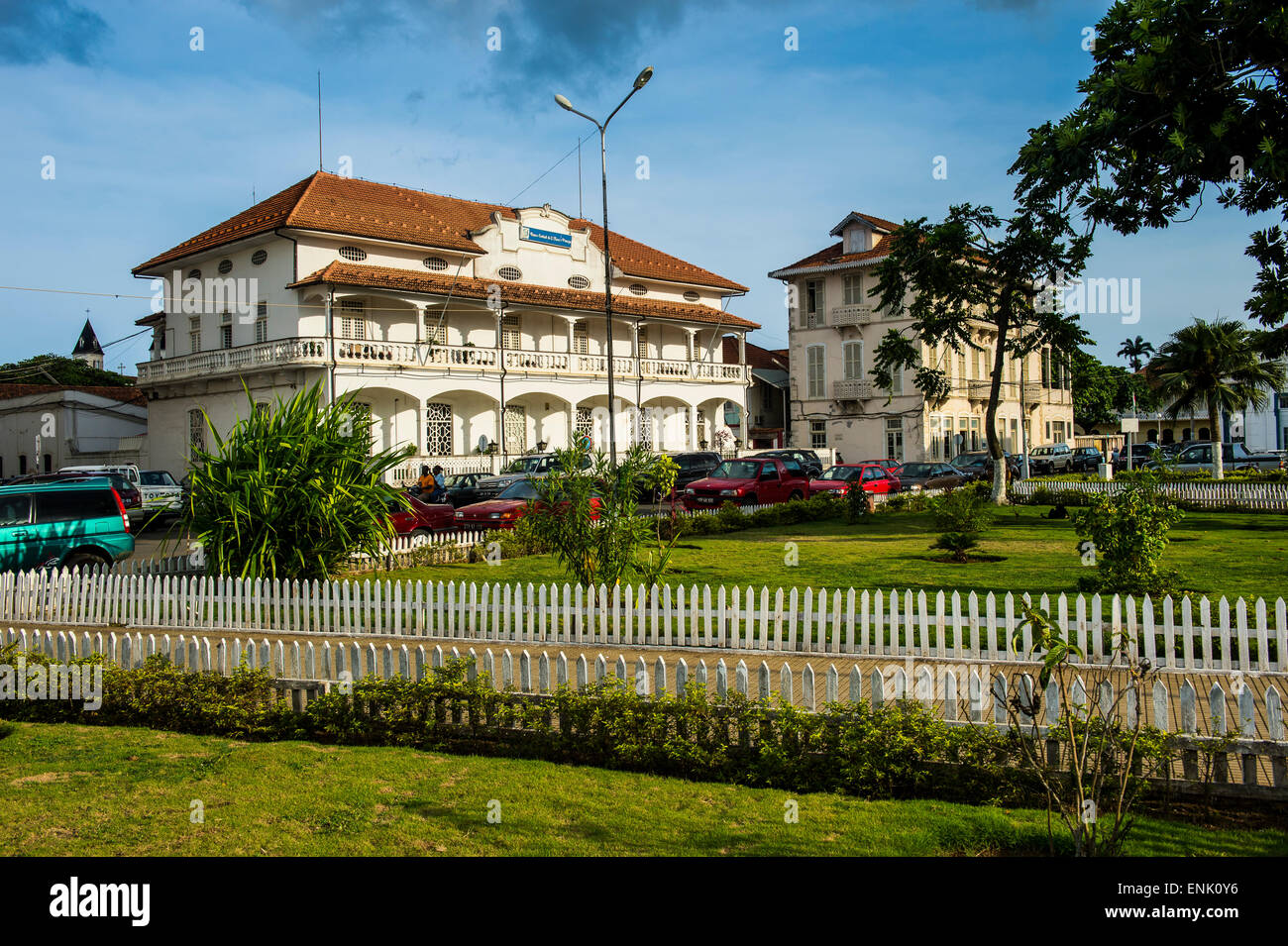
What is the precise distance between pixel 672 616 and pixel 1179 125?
28.7ft

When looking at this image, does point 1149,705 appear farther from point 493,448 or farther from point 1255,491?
point 493,448

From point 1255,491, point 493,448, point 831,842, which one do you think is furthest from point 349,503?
point 493,448

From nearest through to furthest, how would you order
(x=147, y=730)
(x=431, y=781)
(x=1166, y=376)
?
(x=431, y=781) → (x=147, y=730) → (x=1166, y=376)

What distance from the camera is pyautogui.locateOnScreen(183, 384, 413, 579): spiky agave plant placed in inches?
500

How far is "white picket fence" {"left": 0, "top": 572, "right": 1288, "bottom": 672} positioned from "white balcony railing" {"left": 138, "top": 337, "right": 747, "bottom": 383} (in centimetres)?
2176

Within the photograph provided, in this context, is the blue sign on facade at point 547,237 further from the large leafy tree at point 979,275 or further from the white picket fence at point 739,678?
the white picket fence at point 739,678

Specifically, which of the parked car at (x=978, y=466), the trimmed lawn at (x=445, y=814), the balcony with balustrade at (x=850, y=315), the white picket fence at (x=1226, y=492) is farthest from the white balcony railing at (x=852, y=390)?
the trimmed lawn at (x=445, y=814)

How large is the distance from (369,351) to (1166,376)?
3003 cm

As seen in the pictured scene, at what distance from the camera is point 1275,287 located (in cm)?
1347

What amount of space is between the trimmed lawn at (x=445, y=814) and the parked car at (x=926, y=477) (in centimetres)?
2674

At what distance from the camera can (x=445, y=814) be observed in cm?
623

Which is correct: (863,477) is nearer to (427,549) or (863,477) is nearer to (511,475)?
(511,475)

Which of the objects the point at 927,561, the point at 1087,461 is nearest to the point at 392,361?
the point at 927,561

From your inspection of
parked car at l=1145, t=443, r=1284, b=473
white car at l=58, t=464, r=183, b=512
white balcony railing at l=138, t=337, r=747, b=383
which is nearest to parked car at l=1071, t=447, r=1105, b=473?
parked car at l=1145, t=443, r=1284, b=473
